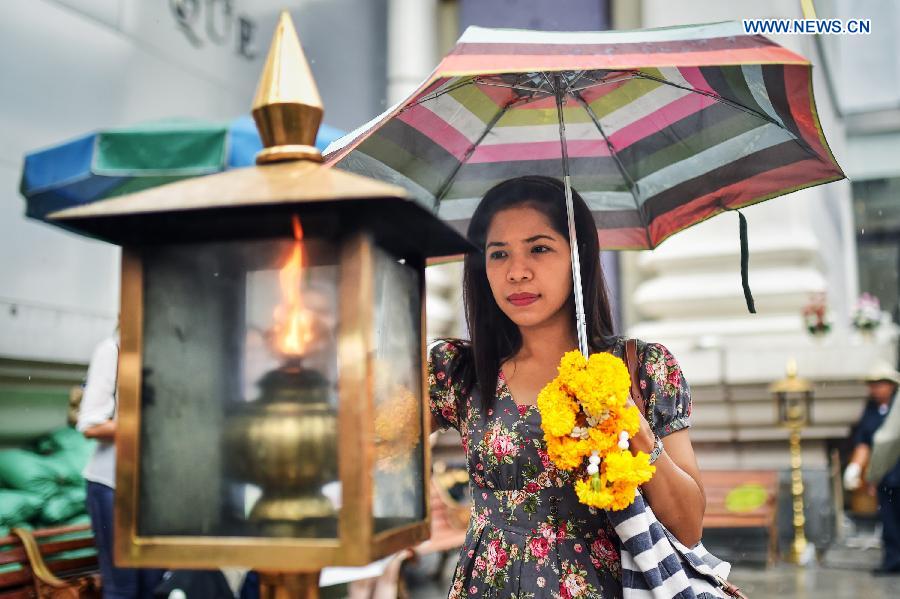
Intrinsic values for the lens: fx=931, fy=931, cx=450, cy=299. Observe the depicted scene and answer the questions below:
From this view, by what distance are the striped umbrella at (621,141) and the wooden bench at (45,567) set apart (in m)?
2.84

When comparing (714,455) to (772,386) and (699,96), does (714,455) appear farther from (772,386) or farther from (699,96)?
(699,96)

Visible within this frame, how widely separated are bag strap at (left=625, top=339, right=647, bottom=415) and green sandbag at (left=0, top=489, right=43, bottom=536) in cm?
367

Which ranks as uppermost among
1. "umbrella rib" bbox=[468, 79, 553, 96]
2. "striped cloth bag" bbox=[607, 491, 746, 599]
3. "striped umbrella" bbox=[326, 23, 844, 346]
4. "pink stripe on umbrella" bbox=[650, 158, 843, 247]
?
"umbrella rib" bbox=[468, 79, 553, 96]

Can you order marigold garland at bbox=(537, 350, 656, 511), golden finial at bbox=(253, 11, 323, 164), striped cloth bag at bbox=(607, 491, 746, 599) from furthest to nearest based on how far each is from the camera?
striped cloth bag at bbox=(607, 491, 746, 599) → marigold garland at bbox=(537, 350, 656, 511) → golden finial at bbox=(253, 11, 323, 164)

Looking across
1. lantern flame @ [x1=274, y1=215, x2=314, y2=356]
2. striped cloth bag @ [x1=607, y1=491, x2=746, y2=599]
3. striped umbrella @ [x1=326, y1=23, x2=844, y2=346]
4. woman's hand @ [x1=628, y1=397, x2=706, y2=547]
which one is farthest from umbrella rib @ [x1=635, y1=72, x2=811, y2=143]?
lantern flame @ [x1=274, y1=215, x2=314, y2=356]

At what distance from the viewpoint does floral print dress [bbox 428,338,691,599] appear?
6.47 feet

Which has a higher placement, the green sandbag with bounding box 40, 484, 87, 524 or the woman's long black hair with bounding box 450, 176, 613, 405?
the woman's long black hair with bounding box 450, 176, 613, 405

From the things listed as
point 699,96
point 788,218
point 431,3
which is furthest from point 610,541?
point 431,3

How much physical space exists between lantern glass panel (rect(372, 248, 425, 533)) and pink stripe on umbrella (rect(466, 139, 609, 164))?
4.11ft

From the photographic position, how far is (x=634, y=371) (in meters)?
2.06

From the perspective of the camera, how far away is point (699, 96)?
7.45 ft

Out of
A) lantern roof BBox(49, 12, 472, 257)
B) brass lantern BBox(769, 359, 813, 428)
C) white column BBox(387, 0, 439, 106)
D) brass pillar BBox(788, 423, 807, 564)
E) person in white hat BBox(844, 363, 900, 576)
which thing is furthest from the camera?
white column BBox(387, 0, 439, 106)

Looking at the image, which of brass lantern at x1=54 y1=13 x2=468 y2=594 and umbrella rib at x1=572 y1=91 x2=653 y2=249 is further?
umbrella rib at x1=572 y1=91 x2=653 y2=249

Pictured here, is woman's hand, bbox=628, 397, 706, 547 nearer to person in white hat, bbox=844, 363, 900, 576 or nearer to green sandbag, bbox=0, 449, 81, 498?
green sandbag, bbox=0, 449, 81, 498
